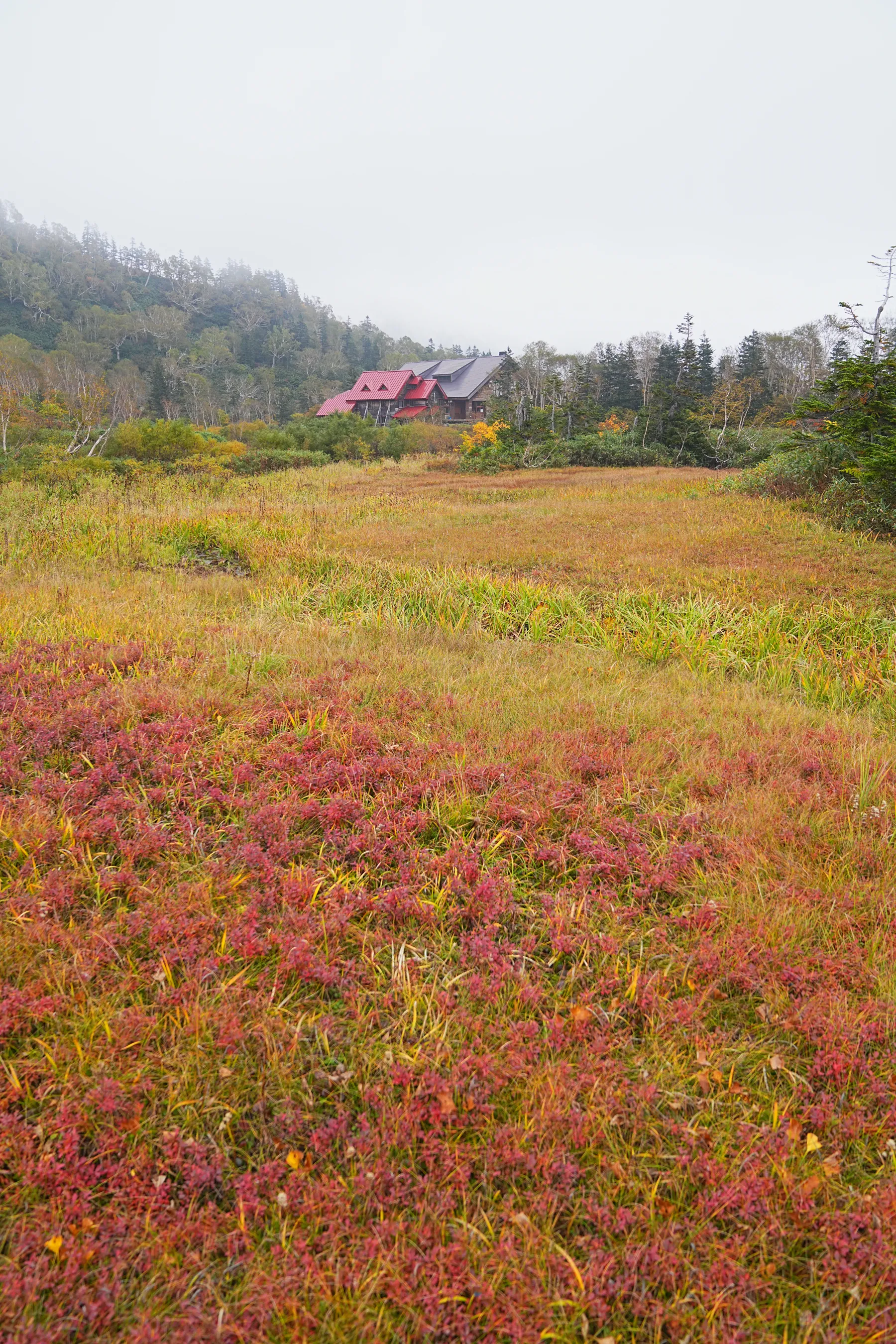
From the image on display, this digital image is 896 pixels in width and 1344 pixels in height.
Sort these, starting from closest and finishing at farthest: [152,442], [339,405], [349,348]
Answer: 1. [152,442]
2. [339,405]
3. [349,348]

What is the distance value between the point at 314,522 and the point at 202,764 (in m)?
9.77

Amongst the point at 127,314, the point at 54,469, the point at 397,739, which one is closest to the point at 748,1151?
the point at 397,739

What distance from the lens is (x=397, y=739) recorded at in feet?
13.8

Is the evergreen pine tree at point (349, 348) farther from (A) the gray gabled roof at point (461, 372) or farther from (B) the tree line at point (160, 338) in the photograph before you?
(A) the gray gabled roof at point (461, 372)

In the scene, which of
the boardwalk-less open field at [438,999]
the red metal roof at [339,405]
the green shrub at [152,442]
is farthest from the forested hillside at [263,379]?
the boardwalk-less open field at [438,999]

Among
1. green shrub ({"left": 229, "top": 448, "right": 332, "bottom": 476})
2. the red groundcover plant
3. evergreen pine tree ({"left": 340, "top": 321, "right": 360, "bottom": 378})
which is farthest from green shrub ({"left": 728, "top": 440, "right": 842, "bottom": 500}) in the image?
evergreen pine tree ({"left": 340, "top": 321, "right": 360, "bottom": 378})

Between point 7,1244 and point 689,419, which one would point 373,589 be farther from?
point 689,419

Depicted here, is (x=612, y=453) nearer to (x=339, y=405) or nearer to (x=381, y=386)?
(x=381, y=386)

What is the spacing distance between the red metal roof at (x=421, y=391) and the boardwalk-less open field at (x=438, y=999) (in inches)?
1765

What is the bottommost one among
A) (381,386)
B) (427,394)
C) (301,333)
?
(427,394)

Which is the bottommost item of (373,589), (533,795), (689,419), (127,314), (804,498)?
(533,795)

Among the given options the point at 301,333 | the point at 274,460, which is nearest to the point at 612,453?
the point at 274,460

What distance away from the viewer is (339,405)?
48.2 metres

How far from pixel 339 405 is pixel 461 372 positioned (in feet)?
30.0
